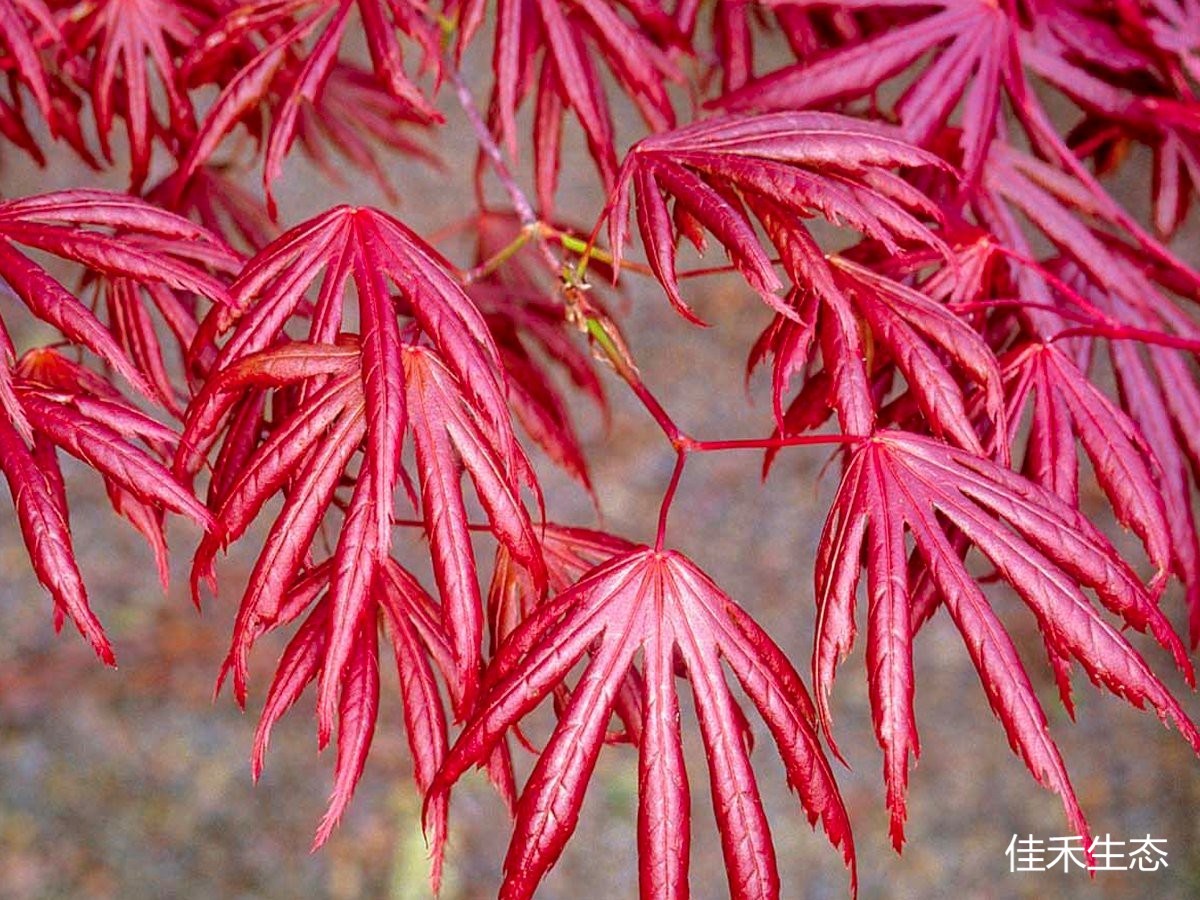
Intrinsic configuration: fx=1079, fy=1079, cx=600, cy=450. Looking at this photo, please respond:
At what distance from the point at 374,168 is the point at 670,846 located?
100cm

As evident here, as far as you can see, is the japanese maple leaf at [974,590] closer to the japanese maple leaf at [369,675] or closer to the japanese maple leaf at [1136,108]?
the japanese maple leaf at [369,675]

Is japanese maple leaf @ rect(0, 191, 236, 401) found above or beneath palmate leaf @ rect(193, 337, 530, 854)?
above

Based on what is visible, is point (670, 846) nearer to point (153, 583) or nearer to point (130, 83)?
point (130, 83)

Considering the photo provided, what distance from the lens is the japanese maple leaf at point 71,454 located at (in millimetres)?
674

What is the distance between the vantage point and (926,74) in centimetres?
97

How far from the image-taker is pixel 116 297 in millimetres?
966

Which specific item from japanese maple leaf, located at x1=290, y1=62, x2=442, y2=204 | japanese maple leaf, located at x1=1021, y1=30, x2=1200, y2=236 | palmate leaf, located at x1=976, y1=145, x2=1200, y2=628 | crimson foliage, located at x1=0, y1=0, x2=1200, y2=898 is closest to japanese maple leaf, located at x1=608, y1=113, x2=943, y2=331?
crimson foliage, located at x1=0, y1=0, x2=1200, y2=898

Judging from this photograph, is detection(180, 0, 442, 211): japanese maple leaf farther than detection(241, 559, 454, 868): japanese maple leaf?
Yes

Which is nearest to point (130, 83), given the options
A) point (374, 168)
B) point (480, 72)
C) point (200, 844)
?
point (374, 168)

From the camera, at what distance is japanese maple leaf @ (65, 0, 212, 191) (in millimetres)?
985

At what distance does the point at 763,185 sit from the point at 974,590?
0.31 metres

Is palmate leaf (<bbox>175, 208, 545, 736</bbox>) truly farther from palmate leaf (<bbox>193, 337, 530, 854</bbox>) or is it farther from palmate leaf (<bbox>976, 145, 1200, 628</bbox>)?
palmate leaf (<bbox>976, 145, 1200, 628</bbox>)

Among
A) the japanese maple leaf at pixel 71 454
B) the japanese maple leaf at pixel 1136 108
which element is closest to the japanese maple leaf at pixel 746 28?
the japanese maple leaf at pixel 1136 108

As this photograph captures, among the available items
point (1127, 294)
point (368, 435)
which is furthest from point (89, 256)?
point (1127, 294)
